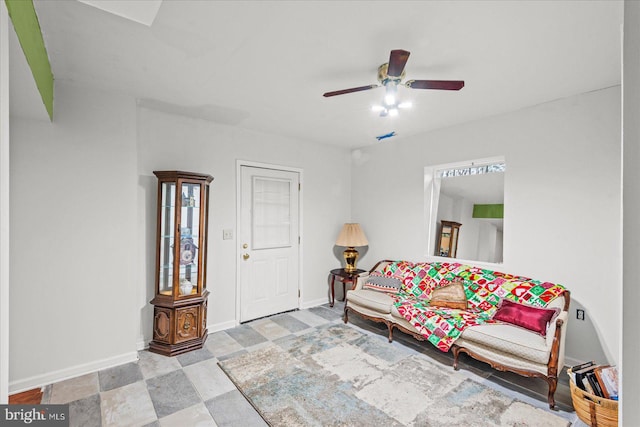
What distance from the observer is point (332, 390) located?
8.00 ft

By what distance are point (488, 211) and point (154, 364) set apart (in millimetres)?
3882

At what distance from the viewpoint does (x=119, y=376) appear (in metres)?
2.63

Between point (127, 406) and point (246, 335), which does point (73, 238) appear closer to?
point (127, 406)

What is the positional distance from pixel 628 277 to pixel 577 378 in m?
2.43

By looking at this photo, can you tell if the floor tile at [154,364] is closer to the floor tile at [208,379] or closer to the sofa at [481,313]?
the floor tile at [208,379]

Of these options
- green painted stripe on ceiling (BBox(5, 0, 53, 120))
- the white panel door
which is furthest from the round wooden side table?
green painted stripe on ceiling (BBox(5, 0, 53, 120))

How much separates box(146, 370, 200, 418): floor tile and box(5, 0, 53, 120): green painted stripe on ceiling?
2.34m

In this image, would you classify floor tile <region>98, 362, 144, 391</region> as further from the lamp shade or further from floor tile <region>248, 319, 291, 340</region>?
the lamp shade

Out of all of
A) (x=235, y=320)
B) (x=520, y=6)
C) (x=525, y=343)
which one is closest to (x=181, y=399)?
(x=235, y=320)

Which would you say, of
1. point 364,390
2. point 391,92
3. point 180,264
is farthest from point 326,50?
point 364,390

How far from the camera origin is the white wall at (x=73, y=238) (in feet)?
8.07

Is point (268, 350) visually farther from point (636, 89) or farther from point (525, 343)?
point (636, 89)

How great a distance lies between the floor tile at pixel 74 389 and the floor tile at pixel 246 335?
129 centimetres

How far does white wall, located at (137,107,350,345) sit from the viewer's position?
3207mm
